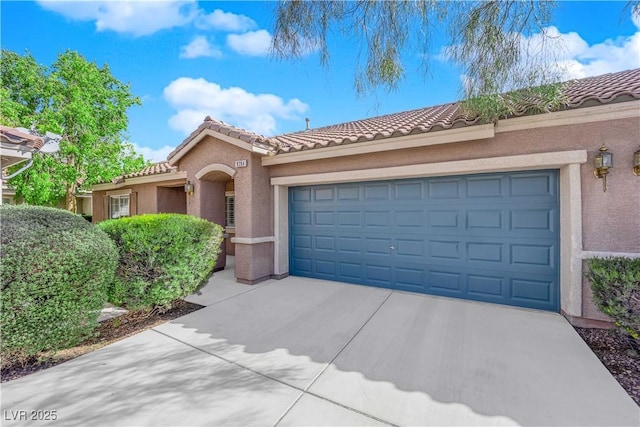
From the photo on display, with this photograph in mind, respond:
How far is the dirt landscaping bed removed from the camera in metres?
3.82

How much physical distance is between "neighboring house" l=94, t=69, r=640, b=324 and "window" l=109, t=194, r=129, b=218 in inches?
259

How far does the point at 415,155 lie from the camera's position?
677 centimetres

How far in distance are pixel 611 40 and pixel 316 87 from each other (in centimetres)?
433

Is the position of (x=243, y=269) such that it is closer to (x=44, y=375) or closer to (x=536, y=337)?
(x=44, y=375)

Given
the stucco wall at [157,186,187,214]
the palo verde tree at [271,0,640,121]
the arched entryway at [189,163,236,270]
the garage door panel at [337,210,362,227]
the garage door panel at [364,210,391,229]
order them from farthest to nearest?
1. the stucco wall at [157,186,187,214]
2. the arched entryway at [189,163,236,270]
3. the garage door panel at [337,210,362,227]
4. the garage door panel at [364,210,391,229]
5. the palo verde tree at [271,0,640,121]

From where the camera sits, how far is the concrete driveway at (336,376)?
2.90 meters

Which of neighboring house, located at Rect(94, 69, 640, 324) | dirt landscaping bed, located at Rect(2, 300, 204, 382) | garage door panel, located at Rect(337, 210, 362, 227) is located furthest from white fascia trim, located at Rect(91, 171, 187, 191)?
garage door panel, located at Rect(337, 210, 362, 227)

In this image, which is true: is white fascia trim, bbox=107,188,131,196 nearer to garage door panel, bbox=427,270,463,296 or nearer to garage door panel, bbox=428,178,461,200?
garage door panel, bbox=428,178,461,200

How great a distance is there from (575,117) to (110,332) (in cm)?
989

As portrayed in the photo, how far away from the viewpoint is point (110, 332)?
5.12 metres

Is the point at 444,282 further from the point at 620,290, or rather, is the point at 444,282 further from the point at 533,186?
the point at 620,290

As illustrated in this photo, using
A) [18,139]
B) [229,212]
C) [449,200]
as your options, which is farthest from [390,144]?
[18,139]

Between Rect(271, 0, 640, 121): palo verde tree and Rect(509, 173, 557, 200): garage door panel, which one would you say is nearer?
Rect(271, 0, 640, 121): palo verde tree

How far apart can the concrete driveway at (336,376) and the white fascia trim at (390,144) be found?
3898 millimetres
